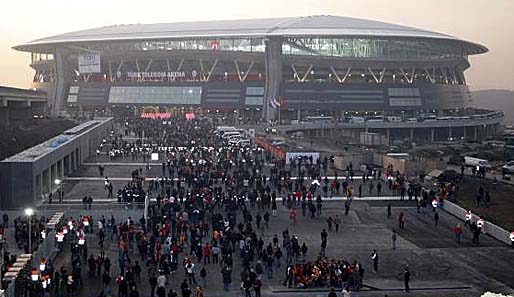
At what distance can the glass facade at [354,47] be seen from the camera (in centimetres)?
9425

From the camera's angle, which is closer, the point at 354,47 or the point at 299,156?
the point at 299,156

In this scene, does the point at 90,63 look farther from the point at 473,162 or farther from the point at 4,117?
the point at 473,162

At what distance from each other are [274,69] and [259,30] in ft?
18.3

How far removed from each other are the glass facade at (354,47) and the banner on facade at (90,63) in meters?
28.4

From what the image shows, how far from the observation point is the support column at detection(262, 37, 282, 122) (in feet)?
303

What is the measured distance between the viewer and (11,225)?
1061 inches

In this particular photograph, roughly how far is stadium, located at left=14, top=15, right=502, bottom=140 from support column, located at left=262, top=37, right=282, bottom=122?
14cm

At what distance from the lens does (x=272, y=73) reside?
309 ft

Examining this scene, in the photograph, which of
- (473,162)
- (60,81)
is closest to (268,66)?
(60,81)

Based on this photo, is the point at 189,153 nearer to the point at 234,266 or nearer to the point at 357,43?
the point at 234,266

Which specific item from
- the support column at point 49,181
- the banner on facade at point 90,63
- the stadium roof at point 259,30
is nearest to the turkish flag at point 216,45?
the stadium roof at point 259,30

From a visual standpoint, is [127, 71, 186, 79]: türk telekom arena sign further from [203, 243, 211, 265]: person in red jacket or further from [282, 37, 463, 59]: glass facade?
[203, 243, 211, 265]: person in red jacket

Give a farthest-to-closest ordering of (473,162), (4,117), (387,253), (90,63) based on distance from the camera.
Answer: (90,63), (4,117), (473,162), (387,253)

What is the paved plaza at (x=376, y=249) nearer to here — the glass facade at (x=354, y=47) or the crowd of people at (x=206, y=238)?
the crowd of people at (x=206, y=238)
